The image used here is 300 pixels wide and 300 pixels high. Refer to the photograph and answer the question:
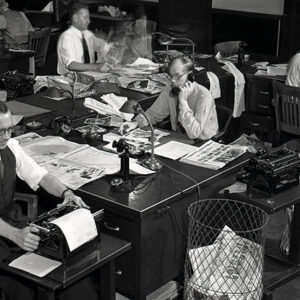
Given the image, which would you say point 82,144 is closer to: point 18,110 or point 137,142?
point 137,142

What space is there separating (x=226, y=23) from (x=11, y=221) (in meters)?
5.56

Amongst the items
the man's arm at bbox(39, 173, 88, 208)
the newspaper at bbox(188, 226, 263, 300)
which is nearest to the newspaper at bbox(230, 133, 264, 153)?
the newspaper at bbox(188, 226, 263, 300)

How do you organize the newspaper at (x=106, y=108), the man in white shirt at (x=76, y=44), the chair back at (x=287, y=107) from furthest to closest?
the man in white shirt at (x=76, y=44), the chair back at (x=287, y=107), the newspaper at (x=106, y=108)

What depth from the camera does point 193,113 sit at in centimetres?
447

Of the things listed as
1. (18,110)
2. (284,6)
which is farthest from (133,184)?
(284,6)

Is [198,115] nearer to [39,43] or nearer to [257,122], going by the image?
[257,122]

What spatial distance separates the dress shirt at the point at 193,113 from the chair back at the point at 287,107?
1.02 meters

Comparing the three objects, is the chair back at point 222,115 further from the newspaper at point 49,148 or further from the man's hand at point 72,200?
the man's hand at point 72,200

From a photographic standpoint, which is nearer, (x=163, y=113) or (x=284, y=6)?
(x=163, y=113)

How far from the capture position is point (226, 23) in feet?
27.3

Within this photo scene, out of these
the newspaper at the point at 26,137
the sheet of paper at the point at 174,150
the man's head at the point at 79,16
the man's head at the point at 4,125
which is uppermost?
the man's head at the point at 79,16

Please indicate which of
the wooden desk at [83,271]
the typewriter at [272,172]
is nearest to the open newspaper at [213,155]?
the typewriter at [272,172]

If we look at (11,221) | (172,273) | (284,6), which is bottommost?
(172,273)

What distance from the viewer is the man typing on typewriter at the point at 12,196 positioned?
2.98 m
